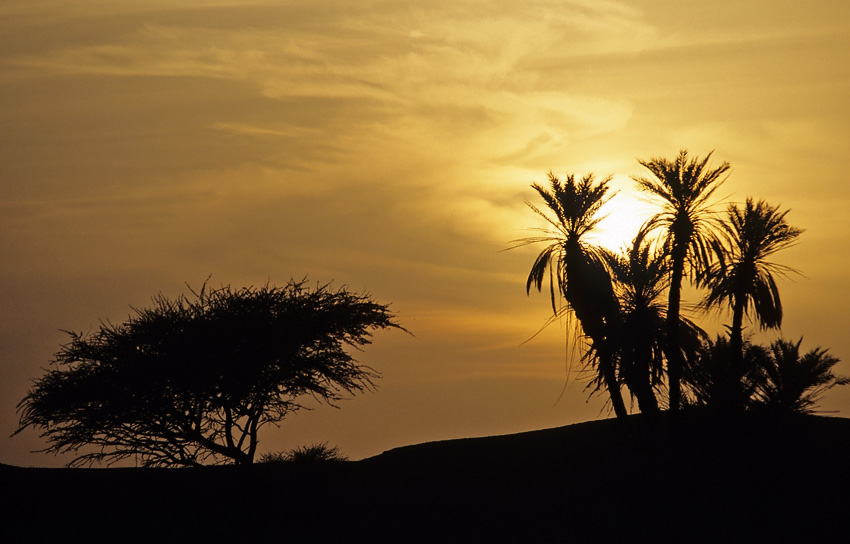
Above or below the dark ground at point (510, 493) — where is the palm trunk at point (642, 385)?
above

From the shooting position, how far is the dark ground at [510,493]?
1487 inches

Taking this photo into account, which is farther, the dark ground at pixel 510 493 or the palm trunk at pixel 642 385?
the palm trunk at pixel 642 385

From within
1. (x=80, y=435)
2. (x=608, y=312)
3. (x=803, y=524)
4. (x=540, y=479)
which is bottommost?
(x=803, y=524)

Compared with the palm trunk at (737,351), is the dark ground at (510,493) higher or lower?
lower

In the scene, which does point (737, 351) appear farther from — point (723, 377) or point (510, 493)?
point (510, 493)

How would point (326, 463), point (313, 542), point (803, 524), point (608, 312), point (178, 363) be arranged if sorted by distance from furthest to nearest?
point (326, 463) < point (608, 312) < point (178, 363) < point (313, 542) < point (803, 524)

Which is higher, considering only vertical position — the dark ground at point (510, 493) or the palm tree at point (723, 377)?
the palm tree at point (723, 377)

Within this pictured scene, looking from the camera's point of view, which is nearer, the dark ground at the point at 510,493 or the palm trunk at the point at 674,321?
the dark ground at the point at 510,493

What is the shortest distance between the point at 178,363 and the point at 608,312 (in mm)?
18714

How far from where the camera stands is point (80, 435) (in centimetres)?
4309

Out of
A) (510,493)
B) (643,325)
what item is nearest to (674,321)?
(643,325)

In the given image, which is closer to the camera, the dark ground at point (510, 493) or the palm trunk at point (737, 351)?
the dark ground at point (510, 493)

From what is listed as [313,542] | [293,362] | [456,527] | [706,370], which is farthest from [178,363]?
[706,370]

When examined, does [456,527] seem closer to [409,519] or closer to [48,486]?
[409,519]
